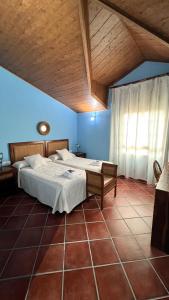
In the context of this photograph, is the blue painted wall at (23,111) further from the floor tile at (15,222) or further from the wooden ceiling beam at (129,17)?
the wooden ceiling beam at (129,17)

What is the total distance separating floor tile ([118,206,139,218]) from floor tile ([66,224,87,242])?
30.0 inches

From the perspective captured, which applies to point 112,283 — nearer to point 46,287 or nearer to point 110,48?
point 46,287

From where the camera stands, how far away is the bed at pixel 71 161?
3.65 meters

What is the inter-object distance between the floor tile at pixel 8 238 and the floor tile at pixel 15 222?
0.36 ft

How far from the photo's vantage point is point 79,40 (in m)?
2.33

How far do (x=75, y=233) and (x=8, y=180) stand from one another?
204cm

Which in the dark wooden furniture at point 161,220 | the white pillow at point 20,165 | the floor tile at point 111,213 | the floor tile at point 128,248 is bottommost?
the floor tile at point 128,248

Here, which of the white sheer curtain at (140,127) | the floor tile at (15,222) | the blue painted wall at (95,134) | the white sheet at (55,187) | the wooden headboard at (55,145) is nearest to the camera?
the floor tile at (15,222)

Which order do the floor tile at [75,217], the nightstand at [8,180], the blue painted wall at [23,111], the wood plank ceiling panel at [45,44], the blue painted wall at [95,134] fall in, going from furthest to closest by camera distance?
the blue painted wall at [95,134]
the blue painted wall at [23,111]
the nightstand at [8,180]
the floor tile at [75,217]
the wood plank ceiling panel at [45,44]

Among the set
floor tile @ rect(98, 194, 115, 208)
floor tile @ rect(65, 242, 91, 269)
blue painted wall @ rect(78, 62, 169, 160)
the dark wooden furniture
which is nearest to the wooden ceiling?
blue painted wall @ rect(78, 62, 169, 160)

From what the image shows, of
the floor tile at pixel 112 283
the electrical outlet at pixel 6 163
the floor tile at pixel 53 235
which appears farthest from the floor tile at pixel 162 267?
the electrical outlet at pixel 6 163

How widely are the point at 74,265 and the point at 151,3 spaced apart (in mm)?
3106

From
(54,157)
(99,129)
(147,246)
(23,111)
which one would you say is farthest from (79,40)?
(147,246)

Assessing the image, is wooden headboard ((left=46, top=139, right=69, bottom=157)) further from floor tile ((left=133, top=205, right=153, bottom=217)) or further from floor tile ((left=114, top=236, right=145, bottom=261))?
floor tile ((left=114, top=236, right=145, bottom=261))
